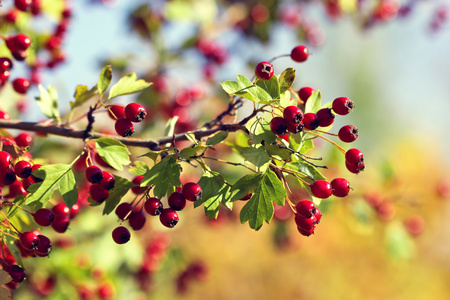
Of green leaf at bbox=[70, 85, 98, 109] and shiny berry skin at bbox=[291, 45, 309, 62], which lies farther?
shiny berry skin at bbox=[291, 45, 309, 62]

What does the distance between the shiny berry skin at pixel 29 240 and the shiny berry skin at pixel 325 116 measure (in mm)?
1027

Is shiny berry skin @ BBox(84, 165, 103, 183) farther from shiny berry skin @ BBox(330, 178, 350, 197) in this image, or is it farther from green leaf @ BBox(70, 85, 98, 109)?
shiny berry skin @ BBox(330, 178, 350, 197)

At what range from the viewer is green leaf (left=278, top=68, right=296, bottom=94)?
51.3 inches

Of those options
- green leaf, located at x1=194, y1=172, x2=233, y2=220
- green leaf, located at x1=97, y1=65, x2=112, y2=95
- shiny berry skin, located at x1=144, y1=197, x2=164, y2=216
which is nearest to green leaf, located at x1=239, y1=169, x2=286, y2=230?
green leaf, located at x1=194, y1=172, x2=233, y2=220

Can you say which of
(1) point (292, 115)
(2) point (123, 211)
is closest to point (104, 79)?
(2) point (123, 211)

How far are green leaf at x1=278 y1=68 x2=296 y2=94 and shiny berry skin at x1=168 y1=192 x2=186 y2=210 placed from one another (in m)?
0.48

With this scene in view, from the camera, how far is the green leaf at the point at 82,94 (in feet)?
5.04

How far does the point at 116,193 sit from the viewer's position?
134 centimetres

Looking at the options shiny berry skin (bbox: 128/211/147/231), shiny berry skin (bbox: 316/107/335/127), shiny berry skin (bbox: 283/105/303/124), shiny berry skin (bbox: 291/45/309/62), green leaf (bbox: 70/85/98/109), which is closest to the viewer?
shiny berry skin (bbox: 283/105/303/124)

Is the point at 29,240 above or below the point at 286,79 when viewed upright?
below

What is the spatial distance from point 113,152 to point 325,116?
2.29ft

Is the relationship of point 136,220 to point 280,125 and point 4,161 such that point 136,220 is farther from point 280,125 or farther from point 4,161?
point 280,125

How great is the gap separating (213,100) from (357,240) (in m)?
11.5

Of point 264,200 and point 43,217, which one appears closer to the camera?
point 264,200
